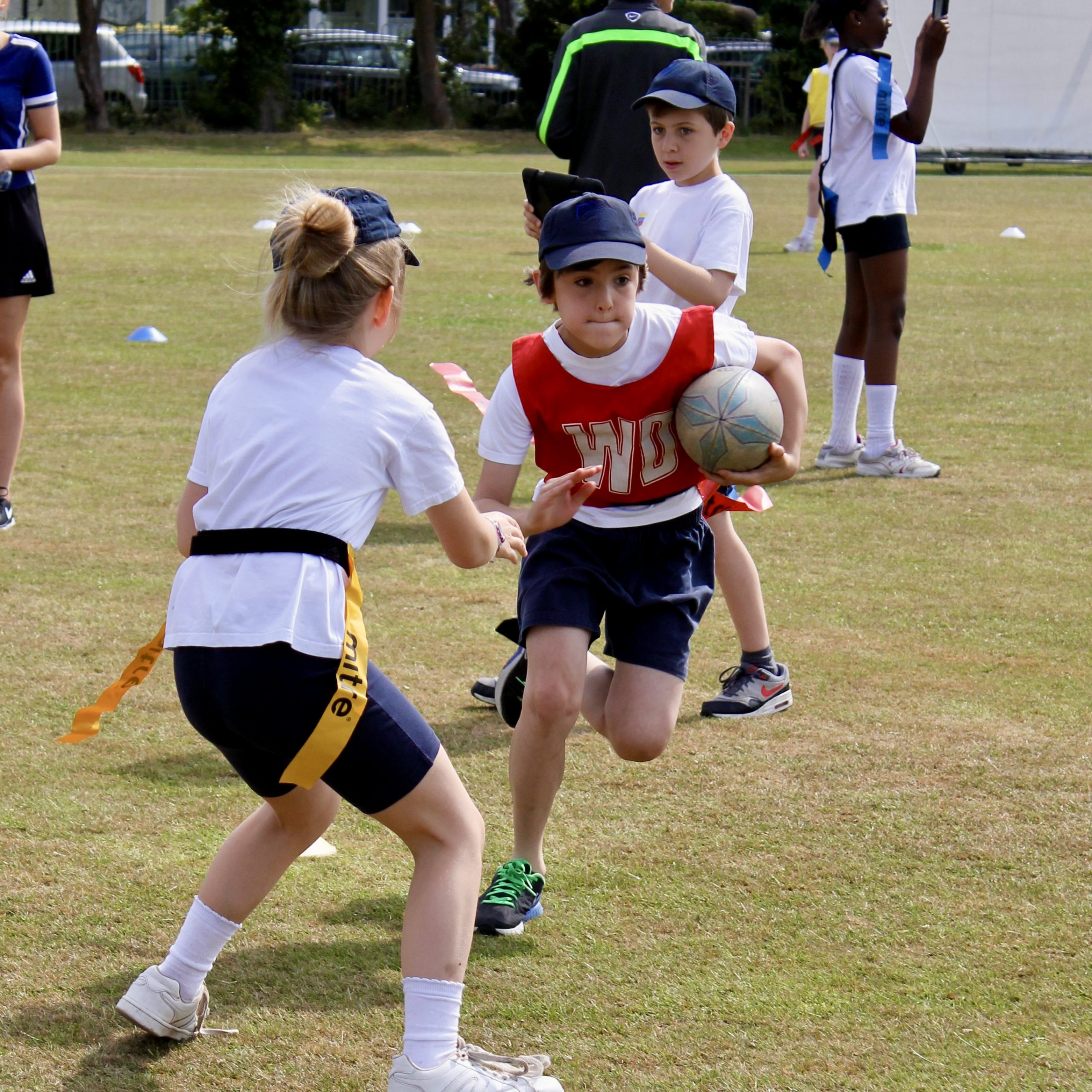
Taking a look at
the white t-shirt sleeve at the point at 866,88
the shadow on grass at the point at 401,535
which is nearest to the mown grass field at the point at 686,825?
the shadow on grass at the point at 401,535

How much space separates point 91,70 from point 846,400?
32913 millimetres

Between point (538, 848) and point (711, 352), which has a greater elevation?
point (711, 352)

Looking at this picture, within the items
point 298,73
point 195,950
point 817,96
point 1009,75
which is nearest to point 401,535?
point 195,950

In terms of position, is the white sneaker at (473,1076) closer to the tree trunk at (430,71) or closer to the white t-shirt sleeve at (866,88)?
the white t-shirt sleeve at (866,88)

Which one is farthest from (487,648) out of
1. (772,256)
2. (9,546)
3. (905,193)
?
(772,256)

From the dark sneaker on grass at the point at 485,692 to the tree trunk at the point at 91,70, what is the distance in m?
35.3

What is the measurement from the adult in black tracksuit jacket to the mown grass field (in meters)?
1.78

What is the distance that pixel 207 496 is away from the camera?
2.79m

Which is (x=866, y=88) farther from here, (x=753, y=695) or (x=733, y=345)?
(x=733, y=345)

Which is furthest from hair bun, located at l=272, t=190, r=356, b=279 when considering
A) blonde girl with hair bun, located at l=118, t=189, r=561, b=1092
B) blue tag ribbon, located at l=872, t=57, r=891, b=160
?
blue tag ribbon, located at l=872, t=57, r=891, b=160

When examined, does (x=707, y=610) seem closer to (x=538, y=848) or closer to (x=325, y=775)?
(x=538, y=848)

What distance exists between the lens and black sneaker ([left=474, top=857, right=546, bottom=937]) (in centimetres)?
347

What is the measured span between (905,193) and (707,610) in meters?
3.27

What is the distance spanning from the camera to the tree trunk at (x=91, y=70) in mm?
36156
